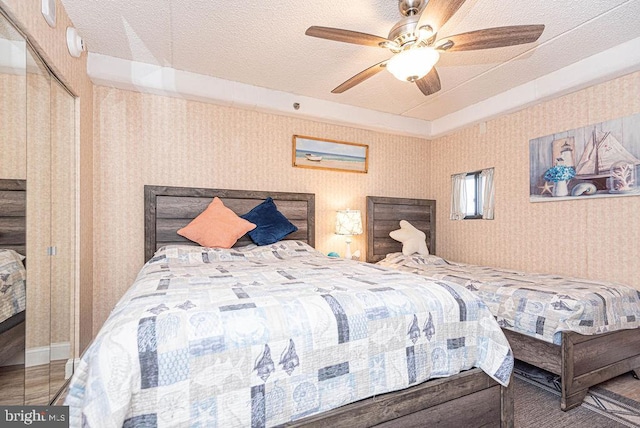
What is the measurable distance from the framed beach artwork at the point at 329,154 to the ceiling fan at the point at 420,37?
1.85 m

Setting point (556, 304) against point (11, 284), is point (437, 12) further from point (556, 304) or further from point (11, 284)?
point (11, 284)

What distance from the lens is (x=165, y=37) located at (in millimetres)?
2578

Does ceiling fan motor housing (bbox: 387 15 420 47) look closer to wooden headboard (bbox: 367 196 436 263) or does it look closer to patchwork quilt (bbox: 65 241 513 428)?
patchwork quilt (bbox: 65 241 513 428)

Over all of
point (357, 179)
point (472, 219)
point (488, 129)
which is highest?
point (488, 129)

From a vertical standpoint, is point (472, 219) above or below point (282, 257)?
above

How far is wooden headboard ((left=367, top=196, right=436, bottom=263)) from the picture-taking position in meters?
4.16

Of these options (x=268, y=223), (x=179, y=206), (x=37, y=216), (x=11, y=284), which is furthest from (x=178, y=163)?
(x=11, y=284)

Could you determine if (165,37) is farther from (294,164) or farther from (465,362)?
(465,362)

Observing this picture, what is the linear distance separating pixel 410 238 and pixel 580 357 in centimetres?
224

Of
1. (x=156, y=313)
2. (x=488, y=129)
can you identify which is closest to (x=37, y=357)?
(x=156, y=313)

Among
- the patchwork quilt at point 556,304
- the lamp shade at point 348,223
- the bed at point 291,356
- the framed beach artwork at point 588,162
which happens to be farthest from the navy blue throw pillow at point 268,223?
the framed beach artwork at point 588,162

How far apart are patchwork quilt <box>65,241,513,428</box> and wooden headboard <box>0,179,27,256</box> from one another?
721 millimetres

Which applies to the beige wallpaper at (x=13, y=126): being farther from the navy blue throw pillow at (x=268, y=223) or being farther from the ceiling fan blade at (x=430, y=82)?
the ceiling fan blade at (x=430, y=82)

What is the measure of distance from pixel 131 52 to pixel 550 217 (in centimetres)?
429
